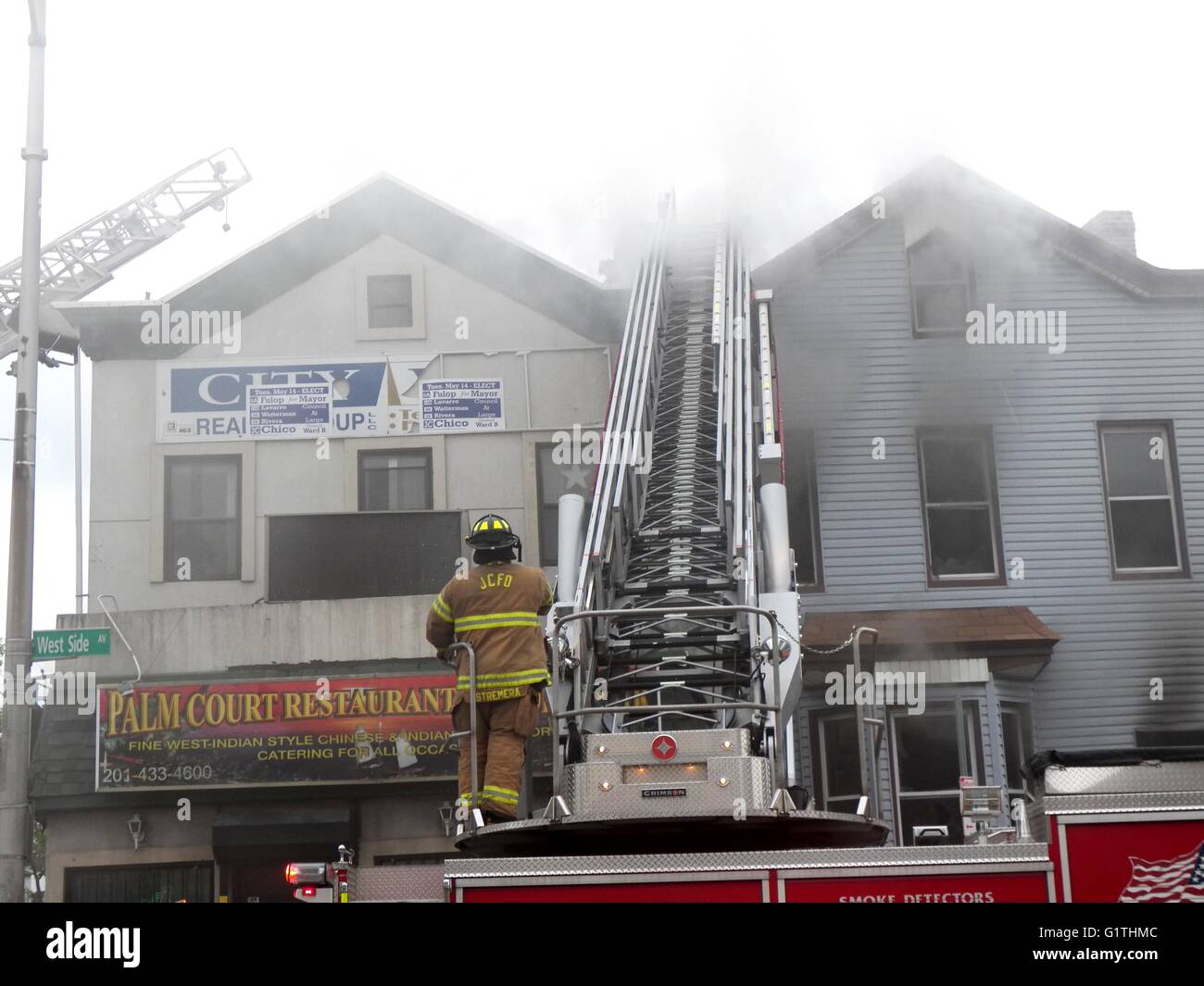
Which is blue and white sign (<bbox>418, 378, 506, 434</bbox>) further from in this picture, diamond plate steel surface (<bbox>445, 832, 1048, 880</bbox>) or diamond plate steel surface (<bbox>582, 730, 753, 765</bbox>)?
diamond plate steel surface (<bbox>445, 832, 1048, 880</bbox>)

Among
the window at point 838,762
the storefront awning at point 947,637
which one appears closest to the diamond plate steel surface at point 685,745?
the storefront awning at point 947,637

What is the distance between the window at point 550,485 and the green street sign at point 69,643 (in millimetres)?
4955

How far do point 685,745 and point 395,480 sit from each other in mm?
9597

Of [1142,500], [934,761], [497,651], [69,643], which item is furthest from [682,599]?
[1142,500]

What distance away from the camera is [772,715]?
761cm

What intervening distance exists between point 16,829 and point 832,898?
→ 8.70m

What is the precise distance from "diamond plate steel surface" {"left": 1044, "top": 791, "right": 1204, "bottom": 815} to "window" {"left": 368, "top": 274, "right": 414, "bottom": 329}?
12.4 metres

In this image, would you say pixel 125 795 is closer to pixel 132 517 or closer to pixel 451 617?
pixel 132 517

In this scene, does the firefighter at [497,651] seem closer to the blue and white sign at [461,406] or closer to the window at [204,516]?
the blue and white sign at [461,406]

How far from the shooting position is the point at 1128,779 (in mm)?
5367

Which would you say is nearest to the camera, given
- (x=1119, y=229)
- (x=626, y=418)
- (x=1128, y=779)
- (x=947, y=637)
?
(x=1128, y=779)

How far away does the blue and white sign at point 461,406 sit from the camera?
16172 mm

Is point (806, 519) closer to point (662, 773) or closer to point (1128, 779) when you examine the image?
point (662, 773)
